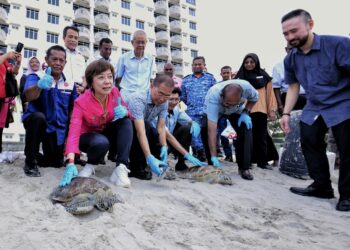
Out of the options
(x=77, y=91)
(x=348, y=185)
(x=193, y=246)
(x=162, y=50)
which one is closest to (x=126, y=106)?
(x=77, y=91)

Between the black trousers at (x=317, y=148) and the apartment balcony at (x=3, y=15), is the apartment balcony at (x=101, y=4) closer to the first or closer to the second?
the apartment balcony at (x=3, y=15)

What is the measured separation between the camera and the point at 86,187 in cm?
227

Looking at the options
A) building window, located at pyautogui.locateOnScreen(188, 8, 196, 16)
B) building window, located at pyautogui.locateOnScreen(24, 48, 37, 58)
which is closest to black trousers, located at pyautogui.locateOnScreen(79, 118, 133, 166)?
building window, located at pyautogui.locateOnScreen(24, 48, 37, 58)

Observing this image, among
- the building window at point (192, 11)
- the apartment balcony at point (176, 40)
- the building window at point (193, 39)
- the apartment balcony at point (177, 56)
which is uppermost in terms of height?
the building window at point (192, 11)

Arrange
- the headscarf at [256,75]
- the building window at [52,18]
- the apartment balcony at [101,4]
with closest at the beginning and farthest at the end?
the headscarf at [256,75], the building window at [52,18], the apartment balcony at [101,4]

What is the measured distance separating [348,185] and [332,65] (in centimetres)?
100

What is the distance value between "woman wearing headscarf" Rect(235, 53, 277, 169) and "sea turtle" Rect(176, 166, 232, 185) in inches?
45.2

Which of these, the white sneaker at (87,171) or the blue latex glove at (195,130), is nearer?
the white sneaker at (87,171)

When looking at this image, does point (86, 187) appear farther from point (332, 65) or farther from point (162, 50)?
point (162, 50)

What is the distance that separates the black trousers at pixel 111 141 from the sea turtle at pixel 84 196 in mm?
289

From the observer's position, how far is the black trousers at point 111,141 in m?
2.60

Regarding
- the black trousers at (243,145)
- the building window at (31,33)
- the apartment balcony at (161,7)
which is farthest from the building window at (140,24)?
the black trousers at (243,145)

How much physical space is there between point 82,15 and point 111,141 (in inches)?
938

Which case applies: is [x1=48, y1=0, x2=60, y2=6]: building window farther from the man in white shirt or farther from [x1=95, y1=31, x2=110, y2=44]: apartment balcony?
the man in white shirt
